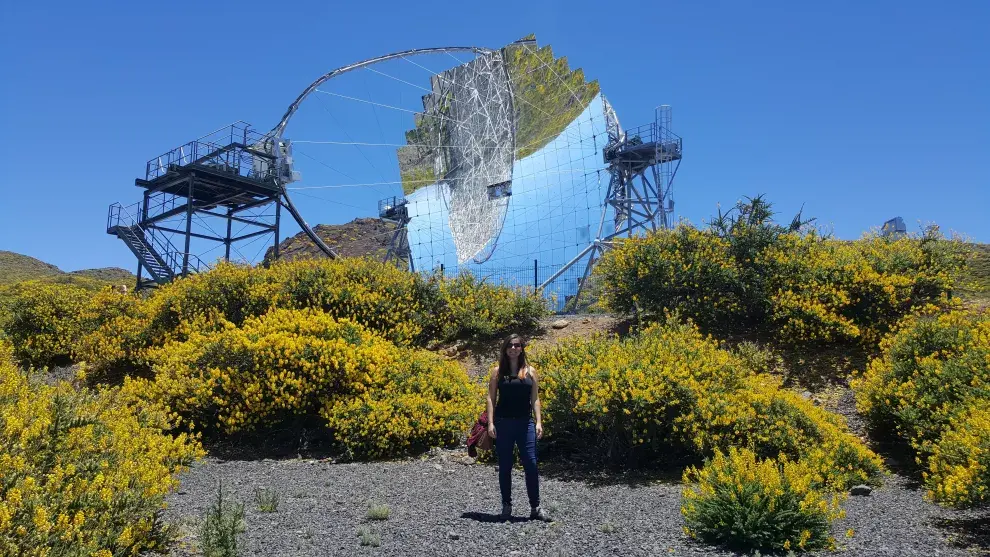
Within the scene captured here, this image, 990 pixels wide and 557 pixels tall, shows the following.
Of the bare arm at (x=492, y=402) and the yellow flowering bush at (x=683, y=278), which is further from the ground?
the yellow flowering bush at (x=683, y=278)

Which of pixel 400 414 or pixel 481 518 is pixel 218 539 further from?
pixel 400 414

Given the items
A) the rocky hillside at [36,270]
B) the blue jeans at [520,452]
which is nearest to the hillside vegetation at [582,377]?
the blue jeans at [520,452]

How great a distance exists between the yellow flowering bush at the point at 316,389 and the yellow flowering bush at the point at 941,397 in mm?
5501

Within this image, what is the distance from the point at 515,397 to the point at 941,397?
17.7 feet

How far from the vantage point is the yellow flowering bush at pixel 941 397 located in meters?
5.96

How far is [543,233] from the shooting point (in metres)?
20.4

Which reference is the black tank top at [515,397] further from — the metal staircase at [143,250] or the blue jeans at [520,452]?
the metal staircase at [143,250]

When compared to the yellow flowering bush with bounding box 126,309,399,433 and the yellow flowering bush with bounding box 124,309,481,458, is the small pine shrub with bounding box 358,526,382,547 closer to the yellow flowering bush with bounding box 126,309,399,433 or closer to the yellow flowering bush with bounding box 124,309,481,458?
the yellow flowering bush with bounding box 124,309,481,458

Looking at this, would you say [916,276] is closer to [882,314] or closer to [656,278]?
[882,314]

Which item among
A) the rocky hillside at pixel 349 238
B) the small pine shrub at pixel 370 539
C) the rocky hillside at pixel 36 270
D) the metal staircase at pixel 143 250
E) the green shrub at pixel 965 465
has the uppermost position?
the rocky hillside at pixel 349 238

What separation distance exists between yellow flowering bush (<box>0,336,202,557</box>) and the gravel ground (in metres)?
0.53

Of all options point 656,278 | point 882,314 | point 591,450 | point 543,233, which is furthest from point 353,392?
point 543,233

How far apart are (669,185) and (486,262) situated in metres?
5.75

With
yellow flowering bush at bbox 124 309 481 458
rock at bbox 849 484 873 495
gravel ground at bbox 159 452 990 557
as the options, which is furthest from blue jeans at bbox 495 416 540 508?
yellow flowering bush at bbox 124 309 481 458
